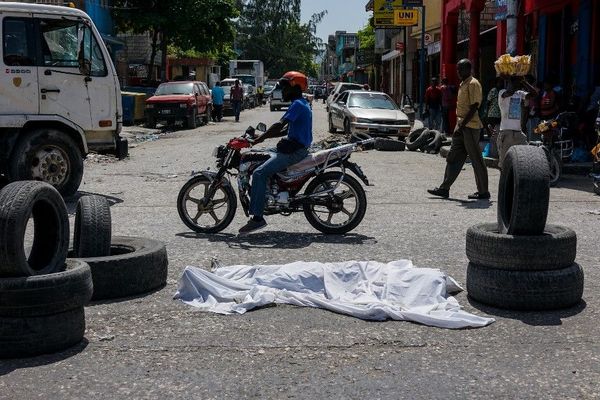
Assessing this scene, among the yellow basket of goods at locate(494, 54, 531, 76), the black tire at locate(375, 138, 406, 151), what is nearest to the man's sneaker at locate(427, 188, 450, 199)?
the yellow basket of goods at locate(494, 54, 531, 76)

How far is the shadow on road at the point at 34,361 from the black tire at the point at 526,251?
2930 mm

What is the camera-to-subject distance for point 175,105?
31203mm

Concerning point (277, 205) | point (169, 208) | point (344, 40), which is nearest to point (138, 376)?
point (277, 205)

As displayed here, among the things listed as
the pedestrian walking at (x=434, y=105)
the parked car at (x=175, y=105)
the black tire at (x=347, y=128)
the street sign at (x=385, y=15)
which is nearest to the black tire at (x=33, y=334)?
the black tire at (x=347, y=128)

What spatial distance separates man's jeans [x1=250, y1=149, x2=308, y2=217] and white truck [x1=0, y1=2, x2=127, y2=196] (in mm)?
4302

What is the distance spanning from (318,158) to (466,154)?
3.95 m

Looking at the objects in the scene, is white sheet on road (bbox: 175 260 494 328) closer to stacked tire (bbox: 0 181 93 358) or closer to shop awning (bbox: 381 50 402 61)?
stacked tire (bbox: 0 181 93 358)

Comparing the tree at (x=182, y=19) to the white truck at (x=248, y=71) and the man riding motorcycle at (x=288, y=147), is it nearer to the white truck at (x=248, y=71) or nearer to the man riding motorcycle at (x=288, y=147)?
the white truck at (x=248, y=71)

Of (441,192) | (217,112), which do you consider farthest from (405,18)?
(441,192)

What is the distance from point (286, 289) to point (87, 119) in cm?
677

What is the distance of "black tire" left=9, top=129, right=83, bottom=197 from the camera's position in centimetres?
1155

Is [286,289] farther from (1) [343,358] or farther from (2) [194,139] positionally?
(2) [194,139]

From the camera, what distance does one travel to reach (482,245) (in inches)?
240

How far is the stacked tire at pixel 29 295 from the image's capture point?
4898mm
